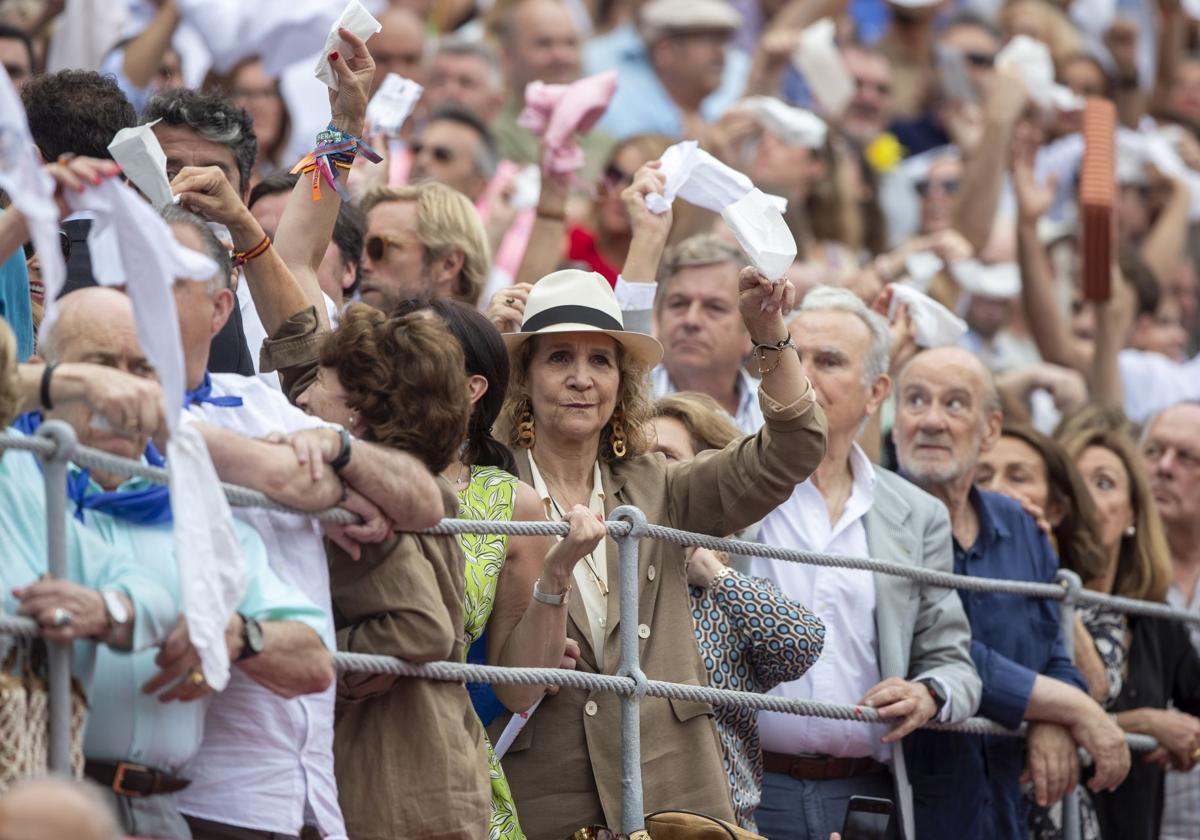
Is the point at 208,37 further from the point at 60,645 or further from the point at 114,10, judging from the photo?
the point at 60,645

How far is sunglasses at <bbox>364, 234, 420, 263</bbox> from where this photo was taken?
A: 21.4 ft

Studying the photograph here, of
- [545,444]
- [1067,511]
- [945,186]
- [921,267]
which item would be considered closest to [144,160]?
[545,444]

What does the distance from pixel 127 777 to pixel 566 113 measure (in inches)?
151

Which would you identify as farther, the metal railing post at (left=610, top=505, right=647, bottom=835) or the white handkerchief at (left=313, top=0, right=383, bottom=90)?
the white handkerchief at (left=313, top=0, right=383, bottom=90)

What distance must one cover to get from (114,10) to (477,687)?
4.98 m

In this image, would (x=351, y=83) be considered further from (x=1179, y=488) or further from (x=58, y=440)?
(x=1179, y=488)

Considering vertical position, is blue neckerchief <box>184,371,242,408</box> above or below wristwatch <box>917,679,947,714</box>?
above

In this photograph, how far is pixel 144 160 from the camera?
4812mm

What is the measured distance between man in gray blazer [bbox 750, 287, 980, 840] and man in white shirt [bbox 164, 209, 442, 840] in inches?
78.9

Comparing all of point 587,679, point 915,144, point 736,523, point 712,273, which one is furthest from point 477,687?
point 915,144

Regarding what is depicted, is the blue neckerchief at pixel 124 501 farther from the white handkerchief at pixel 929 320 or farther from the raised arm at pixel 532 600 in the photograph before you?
the white handkerchief at pixel 929 320

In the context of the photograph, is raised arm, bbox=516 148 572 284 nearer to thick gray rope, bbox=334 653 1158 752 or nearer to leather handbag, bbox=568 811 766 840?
thick gray rope, bbox=334 653 1158 752

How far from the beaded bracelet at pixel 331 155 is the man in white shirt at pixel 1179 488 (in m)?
3.95

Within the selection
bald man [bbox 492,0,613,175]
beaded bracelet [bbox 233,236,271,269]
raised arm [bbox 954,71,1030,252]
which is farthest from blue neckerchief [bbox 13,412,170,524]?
raised arm [bbox 954,71,1030,252]
